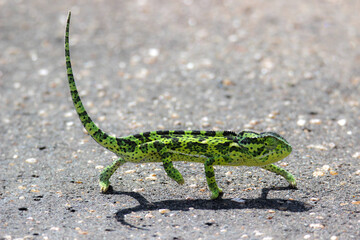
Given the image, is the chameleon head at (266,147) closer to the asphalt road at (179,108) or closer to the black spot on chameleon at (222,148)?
the black spot on chameleon at (222,148)

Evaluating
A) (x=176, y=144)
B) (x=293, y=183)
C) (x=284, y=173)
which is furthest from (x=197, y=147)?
(x=293, y=183)

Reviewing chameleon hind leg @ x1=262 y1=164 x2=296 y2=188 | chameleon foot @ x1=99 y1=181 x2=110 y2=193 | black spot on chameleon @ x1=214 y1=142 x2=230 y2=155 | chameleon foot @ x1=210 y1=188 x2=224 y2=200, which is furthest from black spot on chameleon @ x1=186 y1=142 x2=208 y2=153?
chameleon foot @ x1=99 y1=181 x2=110 y2=193

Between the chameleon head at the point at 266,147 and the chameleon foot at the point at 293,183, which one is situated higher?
the chameleon head at the point at 266,147

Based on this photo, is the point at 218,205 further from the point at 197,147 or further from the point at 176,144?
the point at 176,144

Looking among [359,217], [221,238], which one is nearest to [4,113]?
[221,238]

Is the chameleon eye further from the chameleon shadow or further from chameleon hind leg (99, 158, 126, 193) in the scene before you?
chameleon hind leg (99, 158, 126, 193)

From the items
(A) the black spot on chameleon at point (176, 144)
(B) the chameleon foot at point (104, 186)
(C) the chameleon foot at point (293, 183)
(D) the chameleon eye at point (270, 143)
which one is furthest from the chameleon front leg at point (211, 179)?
(B) the chameleon foot at point (104, 186)

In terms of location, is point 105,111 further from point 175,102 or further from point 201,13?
point 201,13
